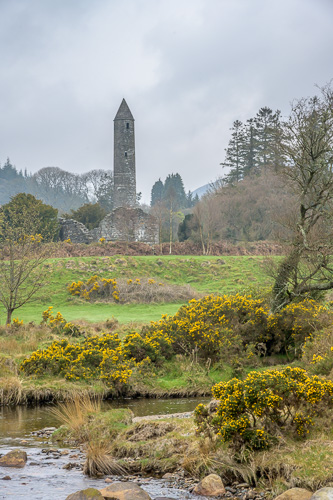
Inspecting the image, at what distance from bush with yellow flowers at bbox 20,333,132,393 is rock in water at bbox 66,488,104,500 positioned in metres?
8.02

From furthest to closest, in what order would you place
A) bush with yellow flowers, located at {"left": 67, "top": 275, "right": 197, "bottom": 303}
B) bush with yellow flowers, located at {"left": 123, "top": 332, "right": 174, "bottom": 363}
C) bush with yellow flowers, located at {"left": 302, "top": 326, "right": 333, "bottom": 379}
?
1. bush with yellow flowers, located at {"left": 67, "top": 275, "right": 197, "bottom": 303}
2. bush with yellow flowers, located at {"left": 123, "top": 332, "right": 174, "bottom": 363}
3. bush with yellow flowers, located at {"left": 302, "top": 326, "right": 333, "bottom": 379}

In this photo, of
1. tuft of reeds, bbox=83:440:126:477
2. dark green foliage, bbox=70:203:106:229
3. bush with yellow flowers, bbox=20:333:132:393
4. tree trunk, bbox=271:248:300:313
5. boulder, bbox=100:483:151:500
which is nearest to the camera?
boulder, bbox=100:483:151:500

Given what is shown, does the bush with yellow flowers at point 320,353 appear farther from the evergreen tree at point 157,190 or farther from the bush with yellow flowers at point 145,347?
the evergreen tree at point 157,190

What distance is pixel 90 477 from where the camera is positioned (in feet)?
31.2

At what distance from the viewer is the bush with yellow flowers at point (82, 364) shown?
53.9 feet

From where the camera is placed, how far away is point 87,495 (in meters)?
8.10

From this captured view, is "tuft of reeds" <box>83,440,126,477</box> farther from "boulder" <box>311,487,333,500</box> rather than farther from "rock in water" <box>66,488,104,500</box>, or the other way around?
"boulder" <box>311,487,333,500</box>

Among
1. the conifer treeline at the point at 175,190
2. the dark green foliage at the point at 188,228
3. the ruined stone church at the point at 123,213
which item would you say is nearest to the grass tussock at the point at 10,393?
the ruined stone church at the point at 123,213

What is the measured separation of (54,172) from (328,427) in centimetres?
9742

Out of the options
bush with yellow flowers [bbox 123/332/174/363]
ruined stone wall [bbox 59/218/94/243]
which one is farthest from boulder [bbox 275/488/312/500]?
ruined stone wall [bbox 59/218/94/243]

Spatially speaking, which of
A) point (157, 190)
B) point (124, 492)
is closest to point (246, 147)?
point (157, 190)

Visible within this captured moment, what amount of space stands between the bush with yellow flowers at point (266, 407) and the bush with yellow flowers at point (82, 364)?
7.11 m

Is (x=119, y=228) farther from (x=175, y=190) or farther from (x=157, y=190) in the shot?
(x=157, y=190)

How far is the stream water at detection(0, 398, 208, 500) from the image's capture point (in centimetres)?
879
